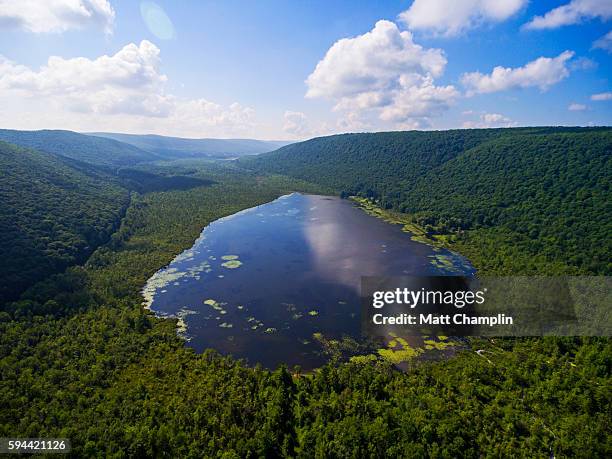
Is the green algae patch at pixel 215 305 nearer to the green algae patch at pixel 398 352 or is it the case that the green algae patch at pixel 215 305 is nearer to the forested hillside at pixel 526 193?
the green algae patch at pixel 398 352

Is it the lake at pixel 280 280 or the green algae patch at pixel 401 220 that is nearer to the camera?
the lake at pixel 280 280

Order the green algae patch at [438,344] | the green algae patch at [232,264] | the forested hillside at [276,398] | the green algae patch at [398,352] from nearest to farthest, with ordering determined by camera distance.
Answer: the forested hillside at [276,398], the green algae patch at [398,352], the green algae patch at [438,344], the green algae patch at [232,264]

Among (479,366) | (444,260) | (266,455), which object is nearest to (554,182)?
(444,260)

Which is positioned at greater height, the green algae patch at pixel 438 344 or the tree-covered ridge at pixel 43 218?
the tree-covered ridge at pixel 43 218

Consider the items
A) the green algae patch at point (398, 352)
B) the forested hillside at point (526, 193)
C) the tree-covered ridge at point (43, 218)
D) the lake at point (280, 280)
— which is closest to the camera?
the green algae patch at point (398, 352)

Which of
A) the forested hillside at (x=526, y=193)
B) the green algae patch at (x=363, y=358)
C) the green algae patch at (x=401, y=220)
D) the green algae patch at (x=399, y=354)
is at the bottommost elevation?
the green algae patch at (x=363, y=358)

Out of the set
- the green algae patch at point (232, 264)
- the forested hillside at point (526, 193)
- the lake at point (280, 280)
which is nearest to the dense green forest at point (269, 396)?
the lake at point (280, 280)

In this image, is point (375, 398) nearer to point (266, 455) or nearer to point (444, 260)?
point (266, 455)

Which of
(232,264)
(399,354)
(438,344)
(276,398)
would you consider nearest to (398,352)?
(399,354)
